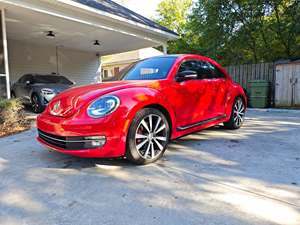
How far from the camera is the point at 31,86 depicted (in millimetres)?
7355

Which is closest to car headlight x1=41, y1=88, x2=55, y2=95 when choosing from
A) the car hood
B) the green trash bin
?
the car hood

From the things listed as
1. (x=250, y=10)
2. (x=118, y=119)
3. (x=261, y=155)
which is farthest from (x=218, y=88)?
(x=250, y=10)

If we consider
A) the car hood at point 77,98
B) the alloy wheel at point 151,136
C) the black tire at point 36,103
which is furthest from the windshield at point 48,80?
the alloy wheel at point 151,136

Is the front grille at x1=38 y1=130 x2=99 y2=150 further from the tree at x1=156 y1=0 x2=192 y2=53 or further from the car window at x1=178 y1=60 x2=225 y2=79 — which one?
the tree at x1=156 y1=0 x2=192 y2=53

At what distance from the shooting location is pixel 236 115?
468cm

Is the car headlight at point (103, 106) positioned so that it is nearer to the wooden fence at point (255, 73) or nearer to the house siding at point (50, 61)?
the wooden fence at point (255, 73)

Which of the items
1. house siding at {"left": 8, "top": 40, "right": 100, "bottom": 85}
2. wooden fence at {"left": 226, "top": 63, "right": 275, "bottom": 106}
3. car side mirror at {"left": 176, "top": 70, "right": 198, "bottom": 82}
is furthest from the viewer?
house siding at {"left": 8, "top": 40, "right": 100, "bottom": 85}

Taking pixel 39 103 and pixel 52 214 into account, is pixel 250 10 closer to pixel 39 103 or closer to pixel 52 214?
pixel 39 103

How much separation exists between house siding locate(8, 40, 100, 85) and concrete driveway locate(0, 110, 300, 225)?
27.6 feet

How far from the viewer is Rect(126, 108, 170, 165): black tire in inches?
106

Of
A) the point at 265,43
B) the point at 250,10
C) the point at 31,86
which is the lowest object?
the point at 31,86

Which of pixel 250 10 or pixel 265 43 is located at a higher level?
pixel 250 10

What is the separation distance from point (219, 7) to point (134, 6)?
22.1m

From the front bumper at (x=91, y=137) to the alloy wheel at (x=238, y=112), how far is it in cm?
282
